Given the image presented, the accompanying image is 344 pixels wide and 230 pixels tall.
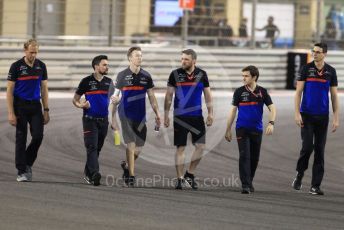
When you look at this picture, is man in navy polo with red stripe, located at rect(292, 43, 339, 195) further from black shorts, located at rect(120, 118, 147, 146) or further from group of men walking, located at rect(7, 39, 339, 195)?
black shorts, located at rect(120, 118, 147, 146)

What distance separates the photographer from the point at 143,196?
10.2 meters

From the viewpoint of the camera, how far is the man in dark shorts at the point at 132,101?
11102 millimetres

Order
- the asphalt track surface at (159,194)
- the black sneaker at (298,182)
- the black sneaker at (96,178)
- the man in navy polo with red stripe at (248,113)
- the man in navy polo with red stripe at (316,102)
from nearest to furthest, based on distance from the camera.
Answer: the asphalt track surface at (159,194) < the black sneaker at (96,178) < the man in navy polo with red stripe at (248,113) < the man in navy polo with red stripe at (316,102) < the black sneaker at (298,182)

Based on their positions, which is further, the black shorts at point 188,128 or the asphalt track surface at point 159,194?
the black shorts at point 188,128

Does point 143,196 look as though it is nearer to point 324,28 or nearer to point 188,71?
point 188,71

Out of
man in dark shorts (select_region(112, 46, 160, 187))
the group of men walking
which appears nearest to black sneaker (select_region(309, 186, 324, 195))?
the group of men walking

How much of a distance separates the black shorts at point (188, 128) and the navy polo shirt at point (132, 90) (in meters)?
0.42

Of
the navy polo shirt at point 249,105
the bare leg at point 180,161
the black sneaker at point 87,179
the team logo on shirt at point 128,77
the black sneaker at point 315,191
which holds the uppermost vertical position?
the team logo on shirt at point 128,77

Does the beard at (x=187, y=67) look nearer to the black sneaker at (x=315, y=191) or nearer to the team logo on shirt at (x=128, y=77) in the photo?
the team logo on shirt at (x=128, y=77)

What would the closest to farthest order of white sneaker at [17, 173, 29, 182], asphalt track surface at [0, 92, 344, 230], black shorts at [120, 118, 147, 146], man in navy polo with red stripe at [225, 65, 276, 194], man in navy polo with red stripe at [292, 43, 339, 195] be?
asphalt track surface at [0, 92, 344, 230]
white sneaker at [17, 173, 29, 182]
man in navy polo with red stripe at [225, 65, 276, 194]
black shorts at [120, 118, 147, 146]
man in navy polo with red stripe at [292, 43, 339, 195]

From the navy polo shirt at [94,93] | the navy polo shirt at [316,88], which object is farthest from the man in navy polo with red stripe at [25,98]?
the navy polo shirt at [316,88]

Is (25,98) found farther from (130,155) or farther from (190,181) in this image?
(190,181)

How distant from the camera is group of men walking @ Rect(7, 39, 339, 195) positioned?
438 inches

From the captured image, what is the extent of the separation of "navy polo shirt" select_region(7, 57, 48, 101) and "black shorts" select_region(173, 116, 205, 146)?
1540 mm
